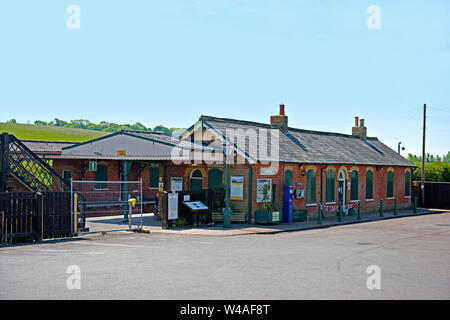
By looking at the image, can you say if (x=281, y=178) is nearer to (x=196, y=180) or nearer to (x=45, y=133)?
(x=196, y=180)

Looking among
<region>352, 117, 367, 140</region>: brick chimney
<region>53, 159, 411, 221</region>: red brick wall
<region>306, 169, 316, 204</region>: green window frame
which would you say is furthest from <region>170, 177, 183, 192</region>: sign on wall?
<region>352, 117, 367, 140</region>: brick chimney

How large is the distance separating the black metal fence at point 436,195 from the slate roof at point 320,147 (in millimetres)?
3041

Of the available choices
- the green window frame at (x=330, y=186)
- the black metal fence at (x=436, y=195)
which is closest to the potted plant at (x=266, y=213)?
the green window frame at (x=330, y=186)

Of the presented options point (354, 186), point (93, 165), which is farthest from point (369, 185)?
point (93, 165)

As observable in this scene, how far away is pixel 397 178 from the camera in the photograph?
118 ft

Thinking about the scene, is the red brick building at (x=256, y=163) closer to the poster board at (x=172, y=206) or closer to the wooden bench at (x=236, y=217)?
the wooden bench at (x=236, y=217)

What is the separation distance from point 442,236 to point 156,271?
13299 mm

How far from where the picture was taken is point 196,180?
88.6 feet

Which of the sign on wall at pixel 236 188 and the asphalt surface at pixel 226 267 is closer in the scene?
the asphalt surface at pixel 226 267

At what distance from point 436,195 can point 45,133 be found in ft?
347

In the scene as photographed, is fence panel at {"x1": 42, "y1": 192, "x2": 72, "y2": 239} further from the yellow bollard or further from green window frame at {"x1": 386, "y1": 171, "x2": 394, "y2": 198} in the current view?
green window frame at {"x1": 386, "y1": 171, "x2": 394, "y2": 198}

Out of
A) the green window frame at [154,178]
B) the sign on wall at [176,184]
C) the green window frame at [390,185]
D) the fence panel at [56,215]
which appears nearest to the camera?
the fence panel at [56,215]

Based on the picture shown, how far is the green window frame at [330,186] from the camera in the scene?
28219mm

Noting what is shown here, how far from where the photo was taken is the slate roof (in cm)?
2603
